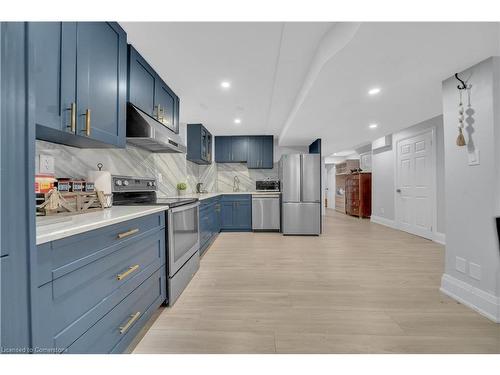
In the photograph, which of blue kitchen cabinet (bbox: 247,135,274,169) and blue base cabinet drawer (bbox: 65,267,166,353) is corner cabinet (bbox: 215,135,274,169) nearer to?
blue kitchen cabinet (bbox: 247,135,274,169)

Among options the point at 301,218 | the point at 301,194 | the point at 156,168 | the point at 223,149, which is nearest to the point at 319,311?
the point at 156,168

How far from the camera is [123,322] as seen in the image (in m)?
1.25

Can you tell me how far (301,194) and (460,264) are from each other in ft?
9.14

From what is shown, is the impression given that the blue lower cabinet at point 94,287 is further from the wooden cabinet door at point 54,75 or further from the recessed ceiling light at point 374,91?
the recessed ceiling light at point 374,91

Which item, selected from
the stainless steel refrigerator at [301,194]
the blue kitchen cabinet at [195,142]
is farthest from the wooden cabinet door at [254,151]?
the blue kitchen cabinet at [195,142]

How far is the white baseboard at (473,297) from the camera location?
163cm

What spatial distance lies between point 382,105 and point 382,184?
3436mm

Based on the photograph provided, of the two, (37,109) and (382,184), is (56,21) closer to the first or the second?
(37,109)

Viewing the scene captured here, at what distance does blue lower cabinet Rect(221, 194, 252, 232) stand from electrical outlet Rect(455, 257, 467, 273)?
3471 millimetres

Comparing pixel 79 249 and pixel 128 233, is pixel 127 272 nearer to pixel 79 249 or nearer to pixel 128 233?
pixel 128 233

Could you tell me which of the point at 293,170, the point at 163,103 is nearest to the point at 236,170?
the point at 293,170

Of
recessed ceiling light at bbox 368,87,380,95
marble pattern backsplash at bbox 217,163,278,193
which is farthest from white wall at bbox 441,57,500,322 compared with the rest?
marble pattern backsplash at bbox 217,163,278,193

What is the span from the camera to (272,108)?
11.4ft

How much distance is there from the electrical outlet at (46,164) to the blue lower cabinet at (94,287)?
695 mm
